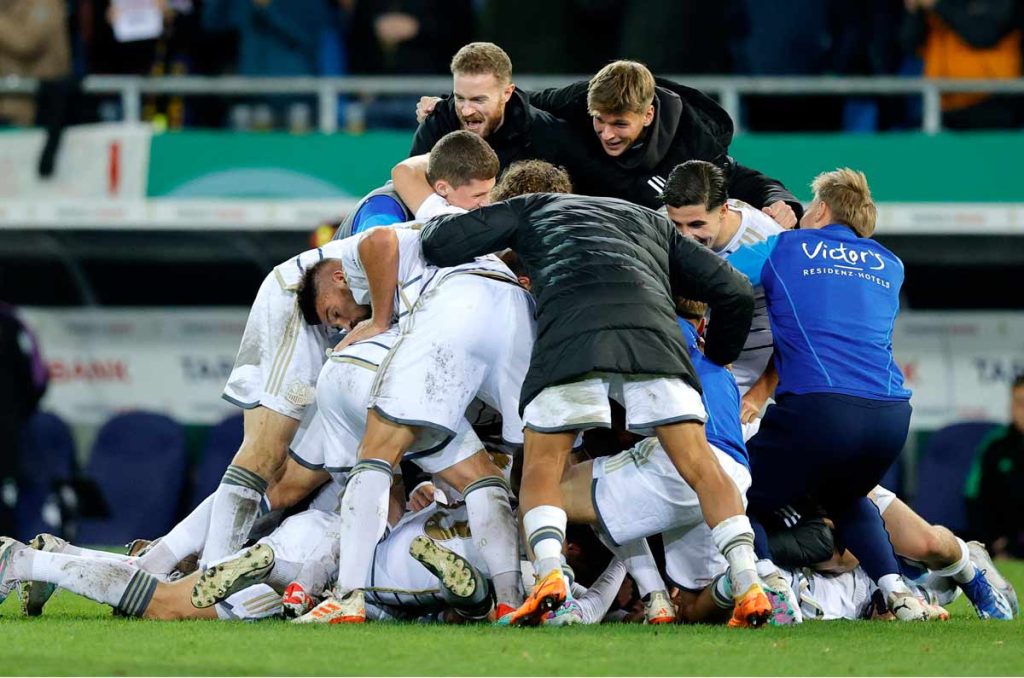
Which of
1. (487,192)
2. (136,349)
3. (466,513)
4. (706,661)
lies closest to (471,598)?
(466,513)

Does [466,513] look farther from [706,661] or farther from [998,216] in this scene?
[998,216]

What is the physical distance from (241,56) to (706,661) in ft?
26.1

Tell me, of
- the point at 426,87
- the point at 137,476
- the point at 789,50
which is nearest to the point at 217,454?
the point at 137,476

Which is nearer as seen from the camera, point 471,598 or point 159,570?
point 471,598

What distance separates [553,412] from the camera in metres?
6.43

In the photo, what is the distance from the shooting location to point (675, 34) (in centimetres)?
1200

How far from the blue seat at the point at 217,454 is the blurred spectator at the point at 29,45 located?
97.3 inches

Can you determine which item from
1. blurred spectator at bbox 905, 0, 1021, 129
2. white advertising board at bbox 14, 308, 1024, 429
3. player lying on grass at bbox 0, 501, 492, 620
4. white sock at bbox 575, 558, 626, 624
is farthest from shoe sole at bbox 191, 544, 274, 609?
blurred spectator at bbox 905, 0, 1021, 129

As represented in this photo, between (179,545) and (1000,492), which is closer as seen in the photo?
(179,545)

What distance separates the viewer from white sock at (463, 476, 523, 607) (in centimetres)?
673

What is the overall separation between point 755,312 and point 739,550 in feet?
5.62

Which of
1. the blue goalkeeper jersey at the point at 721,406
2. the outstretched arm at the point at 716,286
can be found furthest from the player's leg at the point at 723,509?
the outstretched arm at the point at 716,286

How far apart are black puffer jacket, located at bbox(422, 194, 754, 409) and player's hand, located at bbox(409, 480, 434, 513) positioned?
3.43 ft

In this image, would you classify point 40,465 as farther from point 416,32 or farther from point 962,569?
point 962,569
